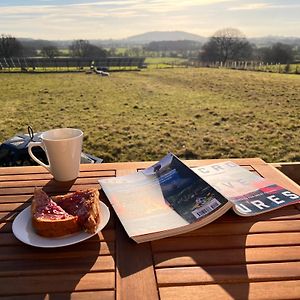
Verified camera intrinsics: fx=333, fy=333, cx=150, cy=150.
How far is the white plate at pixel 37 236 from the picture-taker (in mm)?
664

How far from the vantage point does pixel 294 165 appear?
1249 mm

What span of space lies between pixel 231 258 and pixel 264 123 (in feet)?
14.8

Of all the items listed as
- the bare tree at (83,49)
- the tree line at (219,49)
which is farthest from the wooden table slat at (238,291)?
the bare tree at (83,49)

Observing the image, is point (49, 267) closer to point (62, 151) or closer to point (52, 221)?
point (52, 221)

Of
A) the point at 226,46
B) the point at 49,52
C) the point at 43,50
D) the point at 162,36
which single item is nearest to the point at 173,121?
the point at 226,46

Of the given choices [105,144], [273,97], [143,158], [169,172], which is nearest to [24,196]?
[169,172]

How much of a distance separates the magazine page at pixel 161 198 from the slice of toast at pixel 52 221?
118mm

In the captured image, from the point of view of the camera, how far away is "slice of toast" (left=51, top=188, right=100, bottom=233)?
707mm

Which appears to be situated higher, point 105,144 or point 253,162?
point 253,162

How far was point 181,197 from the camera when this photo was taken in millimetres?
832

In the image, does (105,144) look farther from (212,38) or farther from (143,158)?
(212,38)

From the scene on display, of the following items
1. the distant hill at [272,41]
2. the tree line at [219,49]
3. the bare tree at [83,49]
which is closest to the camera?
the tree line at [219,49]

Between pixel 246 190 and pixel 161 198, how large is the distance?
242 mm

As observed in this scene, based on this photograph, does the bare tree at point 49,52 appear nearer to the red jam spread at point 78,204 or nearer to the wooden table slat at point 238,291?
the red jam spread at point 78,204
